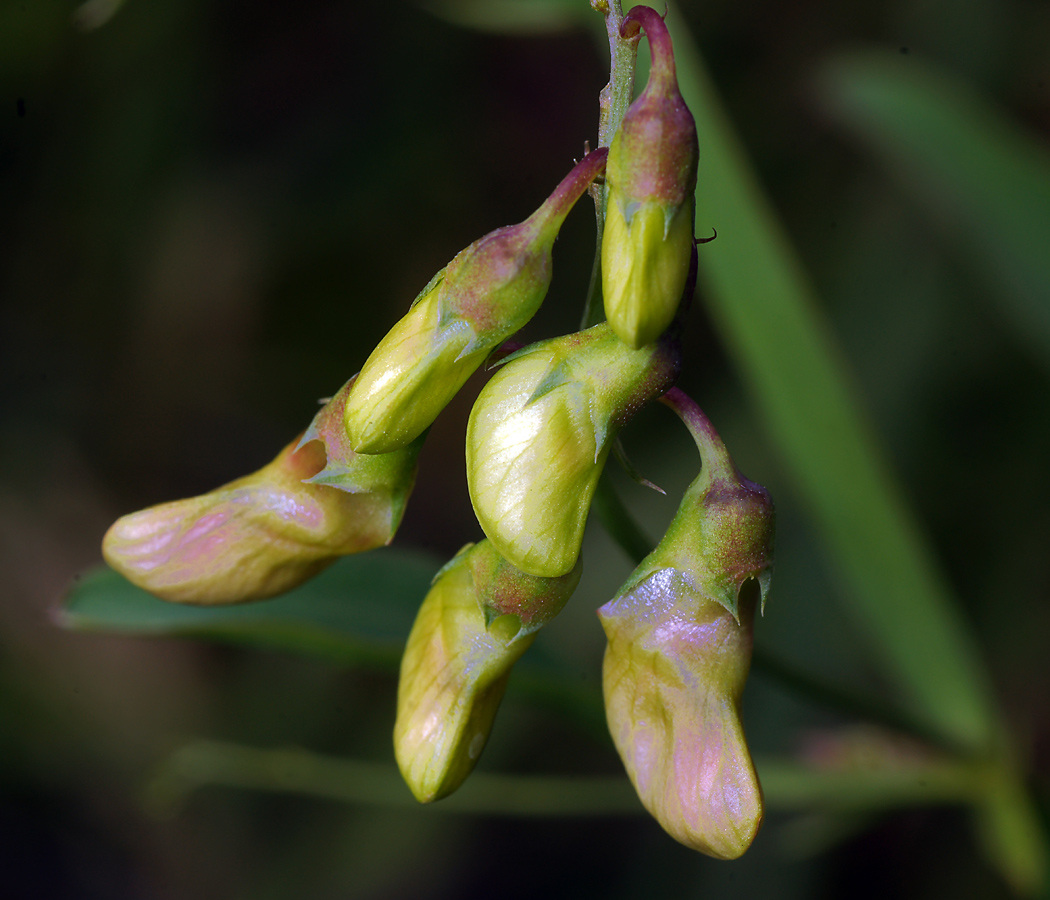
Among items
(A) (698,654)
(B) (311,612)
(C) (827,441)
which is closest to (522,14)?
(C) (827,441)

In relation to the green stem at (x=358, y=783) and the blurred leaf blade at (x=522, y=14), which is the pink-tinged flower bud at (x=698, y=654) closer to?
the green stem at (x=358, y=783)

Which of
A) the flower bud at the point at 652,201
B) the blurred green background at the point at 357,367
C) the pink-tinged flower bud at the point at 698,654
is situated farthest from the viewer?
the blurred green background at the point at 357,367

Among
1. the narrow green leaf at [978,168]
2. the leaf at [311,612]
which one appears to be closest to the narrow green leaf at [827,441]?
the narrow green leaf at [978,168]

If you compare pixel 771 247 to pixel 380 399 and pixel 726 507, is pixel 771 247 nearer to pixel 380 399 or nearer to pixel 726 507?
pixel 726 507

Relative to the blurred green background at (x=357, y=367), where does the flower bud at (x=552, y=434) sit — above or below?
above

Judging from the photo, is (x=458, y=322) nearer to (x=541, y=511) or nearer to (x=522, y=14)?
(x=541, y=511)

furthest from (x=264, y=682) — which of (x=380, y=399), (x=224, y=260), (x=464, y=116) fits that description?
(x=380, y=399)
